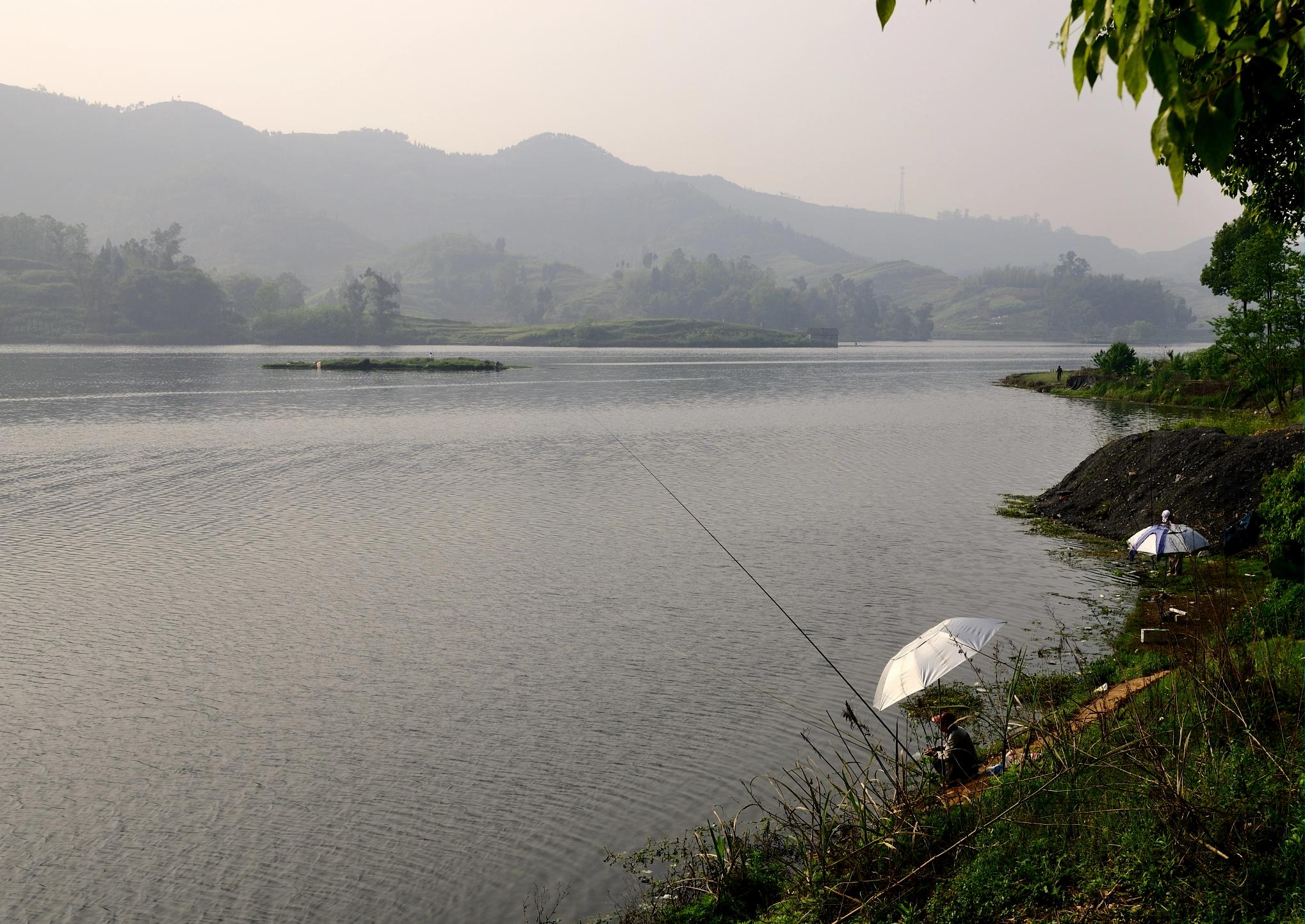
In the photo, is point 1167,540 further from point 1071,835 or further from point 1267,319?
point 1267,319

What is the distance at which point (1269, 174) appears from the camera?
15844mm

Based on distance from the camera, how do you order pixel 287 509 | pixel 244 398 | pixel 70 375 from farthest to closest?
pixel 70 375, pixel 244 398, pixel 287 509

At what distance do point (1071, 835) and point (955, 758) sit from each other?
11.4ft

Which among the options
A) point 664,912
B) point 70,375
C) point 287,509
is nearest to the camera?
point 664,912

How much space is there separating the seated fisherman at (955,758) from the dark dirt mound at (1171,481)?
1514 centimetres

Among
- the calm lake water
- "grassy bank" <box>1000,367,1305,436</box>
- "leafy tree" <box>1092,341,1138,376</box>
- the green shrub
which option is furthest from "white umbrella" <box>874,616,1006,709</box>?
"leafy tree" <box>1092,341,1138,376</box>

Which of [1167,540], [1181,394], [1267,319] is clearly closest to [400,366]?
[1181,394]

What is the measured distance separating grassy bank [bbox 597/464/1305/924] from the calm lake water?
178cm

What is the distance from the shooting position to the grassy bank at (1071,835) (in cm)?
838

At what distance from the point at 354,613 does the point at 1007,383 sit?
338 ft

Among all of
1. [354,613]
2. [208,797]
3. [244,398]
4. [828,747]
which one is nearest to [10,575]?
[354,613]

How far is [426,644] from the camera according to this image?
70.7 feet

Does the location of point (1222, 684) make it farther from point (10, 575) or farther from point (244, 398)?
point (244, 398)

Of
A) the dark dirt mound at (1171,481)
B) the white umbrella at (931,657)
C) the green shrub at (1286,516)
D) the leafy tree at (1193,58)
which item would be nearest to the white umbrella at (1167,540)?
the green shrub at (1286,516)
